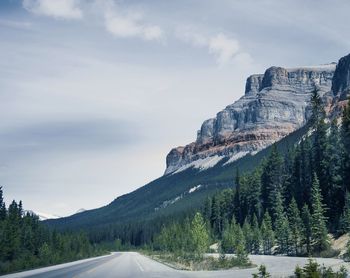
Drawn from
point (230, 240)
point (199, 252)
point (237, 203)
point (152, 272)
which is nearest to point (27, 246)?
point (230, 240)

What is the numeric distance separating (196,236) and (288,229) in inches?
614

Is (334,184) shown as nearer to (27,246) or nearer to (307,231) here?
(307,231)

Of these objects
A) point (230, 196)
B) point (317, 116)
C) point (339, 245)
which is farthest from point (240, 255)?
point (230, 196)

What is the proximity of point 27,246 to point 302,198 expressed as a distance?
56916 millimetres

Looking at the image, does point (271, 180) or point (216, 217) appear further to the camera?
point (216, 217)

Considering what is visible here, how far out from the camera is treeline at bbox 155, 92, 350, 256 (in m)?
71.5

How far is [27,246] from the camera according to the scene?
101812mm

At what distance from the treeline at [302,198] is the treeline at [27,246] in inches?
993

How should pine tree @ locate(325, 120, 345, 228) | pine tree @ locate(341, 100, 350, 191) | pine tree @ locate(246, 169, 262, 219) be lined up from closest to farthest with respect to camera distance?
pine tree @ locate(341, 100, 350, 191)
pine tree @ locate(325, 120, 345, 228)
pine tree @ locate(246, 169, 262, 219)

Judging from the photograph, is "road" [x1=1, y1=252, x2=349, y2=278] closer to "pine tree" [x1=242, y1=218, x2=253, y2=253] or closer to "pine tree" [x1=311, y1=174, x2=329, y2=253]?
"pine tree" [x1=311, y1=174, x2=329, y2=253]

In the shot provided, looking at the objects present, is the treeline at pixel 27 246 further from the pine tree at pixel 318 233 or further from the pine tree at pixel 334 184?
the pine tree at pixel 334 184

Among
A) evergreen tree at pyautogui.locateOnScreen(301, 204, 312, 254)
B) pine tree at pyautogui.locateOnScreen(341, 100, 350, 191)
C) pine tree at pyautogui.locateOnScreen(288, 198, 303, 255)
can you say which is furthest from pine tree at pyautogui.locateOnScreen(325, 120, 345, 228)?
evergreen tree at pyautogui.locateOnScreen(301, 204, 312, 254)

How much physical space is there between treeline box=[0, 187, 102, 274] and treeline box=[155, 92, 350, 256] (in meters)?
25.2

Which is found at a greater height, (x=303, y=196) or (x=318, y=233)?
(x=303, y=196)
